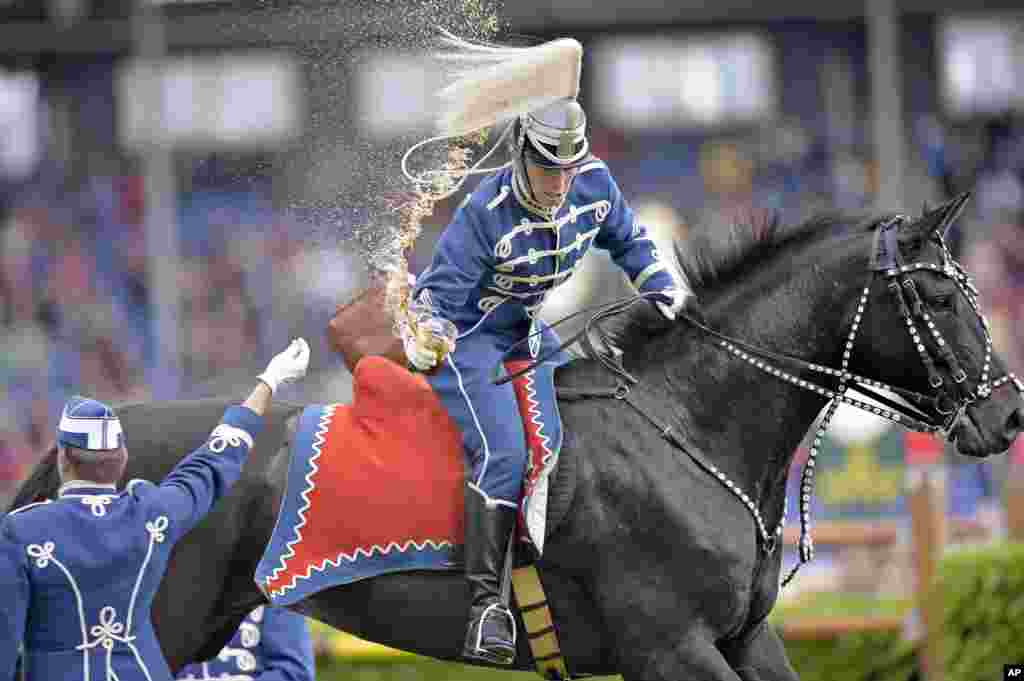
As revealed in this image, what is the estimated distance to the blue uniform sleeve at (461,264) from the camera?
16.8ft

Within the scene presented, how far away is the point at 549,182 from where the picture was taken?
504 centimetres

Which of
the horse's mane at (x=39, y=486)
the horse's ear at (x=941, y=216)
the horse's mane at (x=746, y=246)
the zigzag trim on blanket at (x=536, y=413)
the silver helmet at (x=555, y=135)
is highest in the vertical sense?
the silver helmet at (x=555, y=135)

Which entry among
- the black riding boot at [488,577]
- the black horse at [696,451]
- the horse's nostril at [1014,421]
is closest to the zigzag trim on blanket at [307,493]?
the black horse at [696,451]

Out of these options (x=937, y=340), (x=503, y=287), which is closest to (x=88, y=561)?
(x=503, y=287)

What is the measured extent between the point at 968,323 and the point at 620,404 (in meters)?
1.10

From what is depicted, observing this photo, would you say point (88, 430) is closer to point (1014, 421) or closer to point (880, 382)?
point (880, 382)

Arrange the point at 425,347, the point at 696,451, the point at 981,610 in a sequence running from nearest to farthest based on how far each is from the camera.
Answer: the point at 425,347 → the point at 696,451 → the point at 981,610

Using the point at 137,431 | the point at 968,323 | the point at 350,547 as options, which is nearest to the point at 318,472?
the point at 350,547

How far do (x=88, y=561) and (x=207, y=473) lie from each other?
0.45 metres

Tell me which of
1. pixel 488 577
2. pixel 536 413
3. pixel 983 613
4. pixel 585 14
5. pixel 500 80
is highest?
pixel 500 80

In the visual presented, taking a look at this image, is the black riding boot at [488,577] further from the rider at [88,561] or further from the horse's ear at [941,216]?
the horse's ear at [941,216]

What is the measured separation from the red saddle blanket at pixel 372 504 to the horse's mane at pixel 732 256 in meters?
0.43

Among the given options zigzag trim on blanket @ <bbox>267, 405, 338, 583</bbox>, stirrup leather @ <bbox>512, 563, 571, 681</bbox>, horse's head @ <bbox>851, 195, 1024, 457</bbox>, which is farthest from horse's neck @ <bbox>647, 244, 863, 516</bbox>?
zigzag trim on blanket @ <bbox>267, 405, 338, 583</bbox>

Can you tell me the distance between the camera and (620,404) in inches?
207
